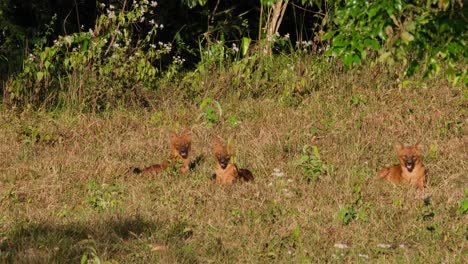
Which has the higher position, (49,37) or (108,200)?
(108,200)

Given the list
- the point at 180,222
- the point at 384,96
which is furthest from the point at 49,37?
the point at 180,222

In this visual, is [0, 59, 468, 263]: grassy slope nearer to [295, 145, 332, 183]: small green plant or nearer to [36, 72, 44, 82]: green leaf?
[295, 145, 332, 183]: small green plant

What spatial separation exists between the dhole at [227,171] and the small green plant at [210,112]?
5.96 feet

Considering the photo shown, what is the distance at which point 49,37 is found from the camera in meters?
12.6

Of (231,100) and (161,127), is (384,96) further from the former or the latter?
(161,127)

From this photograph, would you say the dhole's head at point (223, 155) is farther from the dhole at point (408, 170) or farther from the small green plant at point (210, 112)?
the small green plant at point (210, 112)

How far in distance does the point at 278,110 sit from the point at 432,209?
334cm

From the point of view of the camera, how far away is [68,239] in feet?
19.3

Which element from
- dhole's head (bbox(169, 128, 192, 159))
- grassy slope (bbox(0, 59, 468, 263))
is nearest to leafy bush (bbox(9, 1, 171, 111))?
grassy slope (bbox(0, 59, 468, 263))

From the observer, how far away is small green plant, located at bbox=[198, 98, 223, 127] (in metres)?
9.27

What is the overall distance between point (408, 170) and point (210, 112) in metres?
2.67

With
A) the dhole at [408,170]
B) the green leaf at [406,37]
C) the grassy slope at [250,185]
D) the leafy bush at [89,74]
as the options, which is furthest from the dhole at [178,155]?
the green leaf at [406,37]

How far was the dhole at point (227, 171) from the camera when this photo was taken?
→ 7219mm

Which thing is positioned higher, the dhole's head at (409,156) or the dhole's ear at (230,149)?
the dhole's ear at (230,149)
